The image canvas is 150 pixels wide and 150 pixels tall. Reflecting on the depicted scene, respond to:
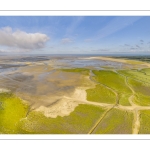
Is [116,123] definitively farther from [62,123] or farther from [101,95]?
[101,95]

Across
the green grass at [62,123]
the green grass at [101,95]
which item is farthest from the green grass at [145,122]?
the green grass at [62,123]

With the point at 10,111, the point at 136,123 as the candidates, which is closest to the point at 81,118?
the point at 136,123

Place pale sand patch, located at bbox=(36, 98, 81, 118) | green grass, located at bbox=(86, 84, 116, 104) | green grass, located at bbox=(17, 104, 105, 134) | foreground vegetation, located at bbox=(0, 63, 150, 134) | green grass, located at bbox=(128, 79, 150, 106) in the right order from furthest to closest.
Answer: green grass, located at bbox=(86, 84, 116, 104), green grass, located at bbox=(128, 79, 150, 106), pale sand patch, located at bbox=(36, 98, 81, 118), foreground vegetation, located at bbox=(0, 63, 150, 134), green grass, located at bbox=(17, 104, 105, 134)

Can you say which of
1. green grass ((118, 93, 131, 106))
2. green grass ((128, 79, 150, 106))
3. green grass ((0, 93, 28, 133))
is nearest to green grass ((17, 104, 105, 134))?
green grass ((0, 93, 28, 133))

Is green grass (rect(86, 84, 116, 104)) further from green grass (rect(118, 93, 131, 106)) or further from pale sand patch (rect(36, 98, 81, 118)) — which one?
pale sand patch (rect(36, 98, 81, 118))
